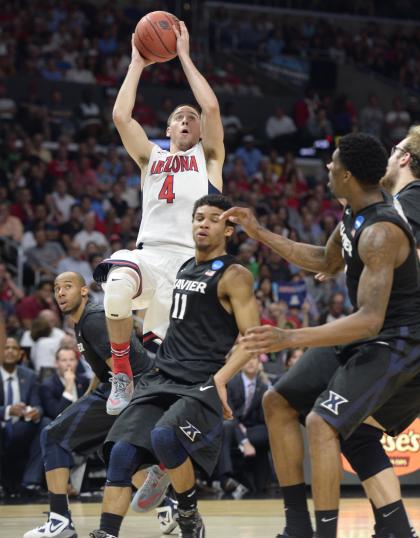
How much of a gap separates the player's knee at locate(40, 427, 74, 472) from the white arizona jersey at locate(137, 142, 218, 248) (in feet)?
5.09

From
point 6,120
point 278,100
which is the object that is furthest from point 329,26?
point 6,120

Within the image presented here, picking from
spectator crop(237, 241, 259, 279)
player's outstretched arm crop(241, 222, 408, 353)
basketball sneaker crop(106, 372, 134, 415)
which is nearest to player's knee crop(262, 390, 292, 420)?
player's outstretched arm crop(241, 222, 408, 353)

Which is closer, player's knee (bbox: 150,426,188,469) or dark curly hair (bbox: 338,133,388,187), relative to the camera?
dark curly hair (bbox: 338,133,388,187)

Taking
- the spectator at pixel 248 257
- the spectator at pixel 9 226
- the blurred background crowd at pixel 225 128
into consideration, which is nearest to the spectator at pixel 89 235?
the blurred background crowd at pixel 225 128

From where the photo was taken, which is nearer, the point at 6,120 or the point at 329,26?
the point at 6,120

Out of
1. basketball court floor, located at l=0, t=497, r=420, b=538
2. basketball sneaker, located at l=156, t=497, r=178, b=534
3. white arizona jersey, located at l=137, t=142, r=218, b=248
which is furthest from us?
basketball sneaker, located at l=156, t=497, r=178, b=534

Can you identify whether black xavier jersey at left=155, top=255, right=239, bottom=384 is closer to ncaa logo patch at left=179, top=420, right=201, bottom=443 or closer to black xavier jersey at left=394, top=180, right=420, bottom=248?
ncaa logo patch at left=179, top=420, right=201, bottom=443

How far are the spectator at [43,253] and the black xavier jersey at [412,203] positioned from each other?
909 cm

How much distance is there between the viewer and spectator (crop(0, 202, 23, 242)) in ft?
48.0

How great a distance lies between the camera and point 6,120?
707 inches

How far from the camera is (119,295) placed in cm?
648

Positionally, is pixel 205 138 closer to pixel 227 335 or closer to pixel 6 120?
pixel 227 335

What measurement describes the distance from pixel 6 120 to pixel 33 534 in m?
12.2

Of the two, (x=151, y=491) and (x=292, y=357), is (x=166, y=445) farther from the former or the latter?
(x=292, y=357)
